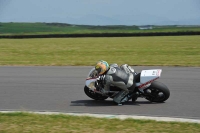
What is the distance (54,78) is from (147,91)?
532 centimetres

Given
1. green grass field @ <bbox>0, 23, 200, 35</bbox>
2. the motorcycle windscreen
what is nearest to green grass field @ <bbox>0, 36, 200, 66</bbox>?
the motorcycle windscreen

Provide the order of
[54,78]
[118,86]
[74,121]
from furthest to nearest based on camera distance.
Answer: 1. [54,78]
2. [118,86]
3. [74,121]

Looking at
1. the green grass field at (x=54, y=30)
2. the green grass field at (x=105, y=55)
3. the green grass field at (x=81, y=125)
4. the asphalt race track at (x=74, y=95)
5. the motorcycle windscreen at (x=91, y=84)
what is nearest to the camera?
the green grass field at (x=81, y=125)

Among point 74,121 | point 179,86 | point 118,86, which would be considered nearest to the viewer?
point 74,121

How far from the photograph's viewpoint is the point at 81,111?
912cm

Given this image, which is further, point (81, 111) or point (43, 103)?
point (43, 103)

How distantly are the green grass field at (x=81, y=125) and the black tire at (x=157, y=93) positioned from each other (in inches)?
86.3

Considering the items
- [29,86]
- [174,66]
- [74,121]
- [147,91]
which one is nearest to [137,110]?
[147,91]

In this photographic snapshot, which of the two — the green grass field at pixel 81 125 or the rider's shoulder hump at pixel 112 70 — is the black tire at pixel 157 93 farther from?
the green grass field at pixel 81 125

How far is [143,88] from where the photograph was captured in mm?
9641

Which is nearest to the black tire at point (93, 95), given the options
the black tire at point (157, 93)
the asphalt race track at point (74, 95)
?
the asphalt race track at point (74, 95)

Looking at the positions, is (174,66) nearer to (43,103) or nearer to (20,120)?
(43,103)

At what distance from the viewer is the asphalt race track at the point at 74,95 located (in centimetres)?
912

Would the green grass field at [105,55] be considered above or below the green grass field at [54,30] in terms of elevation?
below
